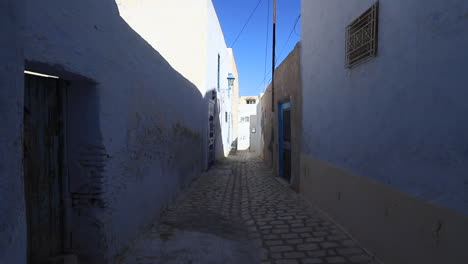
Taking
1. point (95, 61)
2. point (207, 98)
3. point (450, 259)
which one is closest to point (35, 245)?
point (95, 61)

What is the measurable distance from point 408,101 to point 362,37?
126 centimetres

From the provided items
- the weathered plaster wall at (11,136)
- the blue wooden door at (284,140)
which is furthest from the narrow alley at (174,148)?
the blue wooden door at (284,140)

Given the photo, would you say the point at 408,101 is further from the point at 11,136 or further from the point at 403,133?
the point at 11,136

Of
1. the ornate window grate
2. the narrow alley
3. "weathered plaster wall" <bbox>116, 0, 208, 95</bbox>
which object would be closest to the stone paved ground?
the narrow alley

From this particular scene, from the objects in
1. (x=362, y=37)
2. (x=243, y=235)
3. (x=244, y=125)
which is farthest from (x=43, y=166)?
(x=244, y=125)

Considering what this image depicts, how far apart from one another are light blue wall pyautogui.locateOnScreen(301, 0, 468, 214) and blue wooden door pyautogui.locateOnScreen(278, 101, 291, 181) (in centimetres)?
310

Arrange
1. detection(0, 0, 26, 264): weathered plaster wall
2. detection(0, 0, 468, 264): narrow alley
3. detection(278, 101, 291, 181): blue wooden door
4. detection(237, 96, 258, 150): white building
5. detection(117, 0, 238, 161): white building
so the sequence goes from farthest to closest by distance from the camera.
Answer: detection(237, 96, 258, 150): white building < detection(117, 0, 238, 161): white building < detection(278, 101, 291, 181): blue wooden door < detection(0, 0, 468, 264): narrow alley < detection(0, 0, 26, 264): weathered plaster wall

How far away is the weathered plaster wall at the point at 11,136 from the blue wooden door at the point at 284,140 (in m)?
6.61

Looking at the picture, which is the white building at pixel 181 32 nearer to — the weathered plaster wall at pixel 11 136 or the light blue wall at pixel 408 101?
the light blue wall at pixel 408 101

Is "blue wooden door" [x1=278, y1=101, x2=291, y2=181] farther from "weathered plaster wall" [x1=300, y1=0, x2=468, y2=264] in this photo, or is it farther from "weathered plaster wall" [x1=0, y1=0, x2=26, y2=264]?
"weathered plaster wall" [x1=0, y1=0, x2=26, y2=264]

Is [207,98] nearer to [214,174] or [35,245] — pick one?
[214,174]

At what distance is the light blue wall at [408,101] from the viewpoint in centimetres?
201

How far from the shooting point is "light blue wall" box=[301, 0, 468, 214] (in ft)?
6.60

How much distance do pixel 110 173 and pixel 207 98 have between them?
24.7 feet
